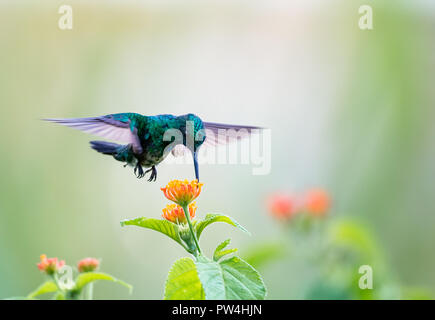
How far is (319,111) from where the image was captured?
586cm

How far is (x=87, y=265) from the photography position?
1541 mm

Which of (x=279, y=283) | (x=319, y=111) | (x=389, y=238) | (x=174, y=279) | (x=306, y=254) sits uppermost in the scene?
(x=319, y=111)

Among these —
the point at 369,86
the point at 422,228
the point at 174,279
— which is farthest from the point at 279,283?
the point at 174,279

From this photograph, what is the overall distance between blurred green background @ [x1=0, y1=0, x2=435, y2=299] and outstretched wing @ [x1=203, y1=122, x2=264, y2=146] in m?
2.70

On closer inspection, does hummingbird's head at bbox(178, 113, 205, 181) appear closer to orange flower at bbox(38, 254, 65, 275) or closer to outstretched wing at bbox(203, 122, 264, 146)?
outstretched wing at bbox(203, 122, 264, 146)

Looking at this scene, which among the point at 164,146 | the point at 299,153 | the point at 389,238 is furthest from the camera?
the point at 299,153

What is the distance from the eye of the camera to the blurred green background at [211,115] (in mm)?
5125

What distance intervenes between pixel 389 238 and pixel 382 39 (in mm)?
2218

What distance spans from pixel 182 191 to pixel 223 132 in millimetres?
822

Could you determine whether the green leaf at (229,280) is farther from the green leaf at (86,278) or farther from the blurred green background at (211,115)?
the blurred green background at (211,115)

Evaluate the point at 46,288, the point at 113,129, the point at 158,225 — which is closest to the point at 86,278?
the point at 46,288

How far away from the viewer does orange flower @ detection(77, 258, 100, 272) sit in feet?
5.02

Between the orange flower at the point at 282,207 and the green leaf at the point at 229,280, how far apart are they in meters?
1.85

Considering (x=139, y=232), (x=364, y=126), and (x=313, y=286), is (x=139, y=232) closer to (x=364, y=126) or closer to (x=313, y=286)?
(x=364, y=126)
